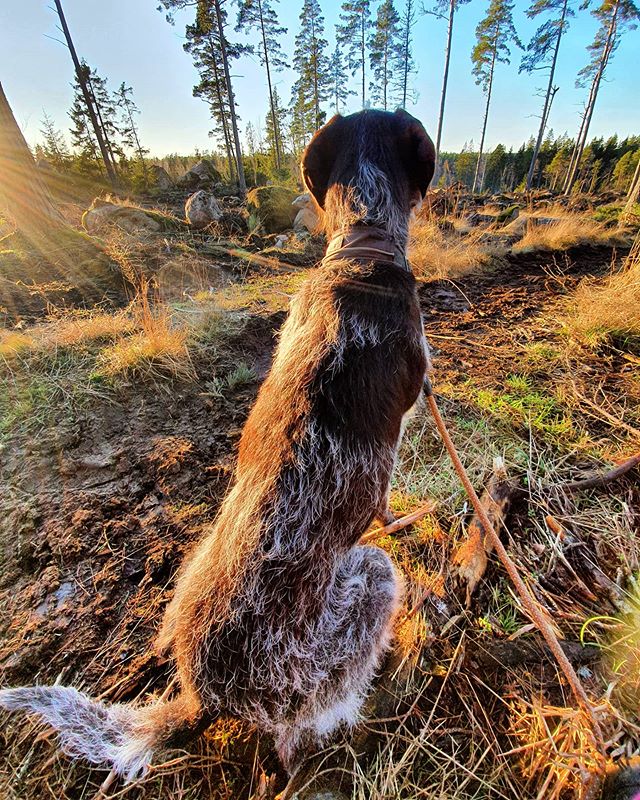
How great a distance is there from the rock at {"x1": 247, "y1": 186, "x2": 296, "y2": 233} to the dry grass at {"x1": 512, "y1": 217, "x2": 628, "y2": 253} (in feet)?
25.0

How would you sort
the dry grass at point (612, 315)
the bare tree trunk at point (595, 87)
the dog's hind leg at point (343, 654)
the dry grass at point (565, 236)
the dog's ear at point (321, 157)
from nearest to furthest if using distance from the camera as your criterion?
the dog's hind leg at point (343, 654) → the dog's ear at point (321, 157) → the dry grass at point (612, 315) → the dry grass at point (565, 236) → the bare tree trunk at point (595, 87)

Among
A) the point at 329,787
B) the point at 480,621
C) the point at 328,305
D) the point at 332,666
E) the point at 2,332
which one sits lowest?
the point at 329,787

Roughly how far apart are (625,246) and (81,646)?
36.4 ft

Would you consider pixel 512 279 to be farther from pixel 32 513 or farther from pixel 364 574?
pixel 32 513

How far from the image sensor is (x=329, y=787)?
4.24 feet

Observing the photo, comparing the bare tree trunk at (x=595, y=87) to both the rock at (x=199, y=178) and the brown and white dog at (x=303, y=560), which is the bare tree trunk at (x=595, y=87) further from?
the brown and white dog at (x=303, y=560)

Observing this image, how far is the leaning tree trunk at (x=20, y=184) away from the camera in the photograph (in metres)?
6.09

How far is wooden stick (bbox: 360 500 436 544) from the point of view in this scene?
1.98 meters

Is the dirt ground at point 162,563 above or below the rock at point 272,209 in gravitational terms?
below

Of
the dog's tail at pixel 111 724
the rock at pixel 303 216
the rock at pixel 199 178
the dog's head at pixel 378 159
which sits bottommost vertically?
the dog's tail at pixel 111 724

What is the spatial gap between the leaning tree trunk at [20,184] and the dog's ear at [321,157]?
6.98m

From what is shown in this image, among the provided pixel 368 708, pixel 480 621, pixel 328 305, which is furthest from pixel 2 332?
pixel 480 621

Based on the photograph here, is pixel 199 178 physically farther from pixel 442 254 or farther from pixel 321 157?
pixel 321 157

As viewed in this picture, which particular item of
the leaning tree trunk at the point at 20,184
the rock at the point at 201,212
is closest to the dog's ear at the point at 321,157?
the leaning tree trunk at the point at 20,184
